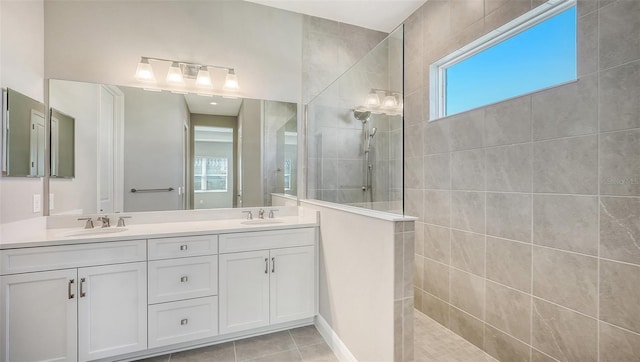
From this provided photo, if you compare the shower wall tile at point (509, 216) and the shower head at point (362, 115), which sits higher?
the shower head at point (362, 115)

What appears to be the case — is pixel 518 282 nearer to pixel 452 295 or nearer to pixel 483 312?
pixel 483 312

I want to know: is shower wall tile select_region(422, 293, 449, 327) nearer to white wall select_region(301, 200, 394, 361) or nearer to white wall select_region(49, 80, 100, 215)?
white wall select_region(301, 200, 394, 361)

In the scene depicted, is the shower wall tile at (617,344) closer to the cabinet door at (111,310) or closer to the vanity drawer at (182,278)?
the vanity drawer at (182,278)

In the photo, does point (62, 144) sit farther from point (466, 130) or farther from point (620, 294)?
point (620, 294)

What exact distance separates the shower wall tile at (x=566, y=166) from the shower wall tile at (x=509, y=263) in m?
0.40

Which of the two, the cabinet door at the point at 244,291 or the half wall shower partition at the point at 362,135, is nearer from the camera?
the half wall shower partition at the point at 362,135

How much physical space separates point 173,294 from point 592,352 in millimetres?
2398

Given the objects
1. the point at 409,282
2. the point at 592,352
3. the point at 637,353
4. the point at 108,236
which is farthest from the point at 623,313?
the point at 108,236

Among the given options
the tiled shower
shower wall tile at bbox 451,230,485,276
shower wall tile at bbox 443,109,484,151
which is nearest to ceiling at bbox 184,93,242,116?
the tiled shower

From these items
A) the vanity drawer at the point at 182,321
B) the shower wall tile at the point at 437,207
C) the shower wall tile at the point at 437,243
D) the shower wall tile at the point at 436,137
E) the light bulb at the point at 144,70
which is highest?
the light bulb at the point at 144,70

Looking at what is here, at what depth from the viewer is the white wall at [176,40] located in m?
2.10

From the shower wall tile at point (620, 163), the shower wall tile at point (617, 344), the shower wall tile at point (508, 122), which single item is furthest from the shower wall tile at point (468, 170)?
the shower wall tile at point (617, 344)

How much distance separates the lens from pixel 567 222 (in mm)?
1487

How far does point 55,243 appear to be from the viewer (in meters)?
1.62
